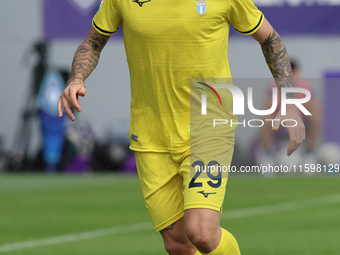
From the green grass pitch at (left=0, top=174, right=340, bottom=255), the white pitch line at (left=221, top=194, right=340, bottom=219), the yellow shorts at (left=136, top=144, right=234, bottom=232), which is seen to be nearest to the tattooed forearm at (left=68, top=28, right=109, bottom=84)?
the yellow shorts at (left=136, top=144, right=234, bottom=232)

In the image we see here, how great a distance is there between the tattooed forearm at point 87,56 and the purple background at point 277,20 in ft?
27.1

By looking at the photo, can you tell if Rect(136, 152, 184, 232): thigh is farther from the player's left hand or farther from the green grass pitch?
the green grass pitch

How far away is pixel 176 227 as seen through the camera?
14.3 ft

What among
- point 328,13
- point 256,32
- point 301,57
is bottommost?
point 301,57

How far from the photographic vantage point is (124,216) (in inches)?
345

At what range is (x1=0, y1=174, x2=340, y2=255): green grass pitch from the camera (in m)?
6.78

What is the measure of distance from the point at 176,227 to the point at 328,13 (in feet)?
29.4

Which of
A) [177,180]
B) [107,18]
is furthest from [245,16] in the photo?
[177,180]

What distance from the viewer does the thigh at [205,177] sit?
13.3ft

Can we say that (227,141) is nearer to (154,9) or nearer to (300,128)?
(300,128)

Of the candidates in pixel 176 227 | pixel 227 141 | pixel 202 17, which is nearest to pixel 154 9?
pixel 202 17

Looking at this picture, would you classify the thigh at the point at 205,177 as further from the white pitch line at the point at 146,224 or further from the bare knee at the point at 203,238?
the white pitch line at the point at 146,224

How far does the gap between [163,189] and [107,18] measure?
3.84 ft

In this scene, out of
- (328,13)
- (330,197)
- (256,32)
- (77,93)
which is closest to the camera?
(77,93)
